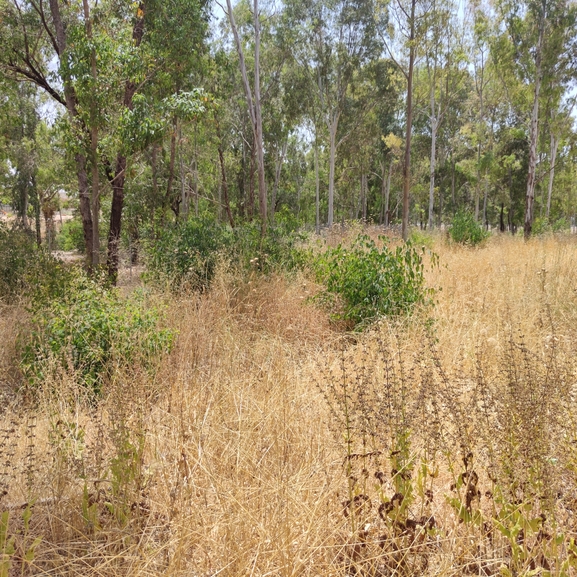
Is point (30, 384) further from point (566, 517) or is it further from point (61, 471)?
point (566, 517)

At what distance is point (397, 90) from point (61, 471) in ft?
83.8

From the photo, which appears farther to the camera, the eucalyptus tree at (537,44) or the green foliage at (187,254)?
the eucalyptus tree at (537,44)

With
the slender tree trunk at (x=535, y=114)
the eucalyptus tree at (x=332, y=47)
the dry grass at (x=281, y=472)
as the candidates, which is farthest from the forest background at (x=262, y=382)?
the eucalyptus tree at (x=332, y=47)

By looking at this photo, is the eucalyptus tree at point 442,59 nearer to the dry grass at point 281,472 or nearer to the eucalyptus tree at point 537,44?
the eucalyptus tree at point 537,44

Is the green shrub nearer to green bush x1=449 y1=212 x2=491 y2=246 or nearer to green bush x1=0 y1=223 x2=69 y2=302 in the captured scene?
green bush x1=0 y1=223 x2=69 y2=302

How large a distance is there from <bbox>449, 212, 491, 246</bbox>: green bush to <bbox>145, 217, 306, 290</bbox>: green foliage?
591 cm

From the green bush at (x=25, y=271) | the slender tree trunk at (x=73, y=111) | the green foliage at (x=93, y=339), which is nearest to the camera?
the green foliage at (x=93, y=339)

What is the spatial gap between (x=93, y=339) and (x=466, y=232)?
35.8ft

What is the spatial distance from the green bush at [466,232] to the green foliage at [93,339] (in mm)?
10152

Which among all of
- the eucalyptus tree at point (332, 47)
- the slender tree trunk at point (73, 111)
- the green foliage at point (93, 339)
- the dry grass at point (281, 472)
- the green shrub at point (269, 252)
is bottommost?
the dry grass at point (281, 472)

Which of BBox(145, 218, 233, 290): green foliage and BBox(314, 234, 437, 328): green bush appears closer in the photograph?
BBox(314, 234, 437, 328): green bush

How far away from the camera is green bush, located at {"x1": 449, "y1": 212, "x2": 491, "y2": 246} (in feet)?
40.3

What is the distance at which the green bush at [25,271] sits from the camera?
5.66 m

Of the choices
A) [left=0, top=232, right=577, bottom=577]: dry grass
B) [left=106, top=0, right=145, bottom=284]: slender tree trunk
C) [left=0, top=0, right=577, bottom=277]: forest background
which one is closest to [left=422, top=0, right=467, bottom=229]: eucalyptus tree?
[left=0, top=0, right=577, bottom=277]: forest background
